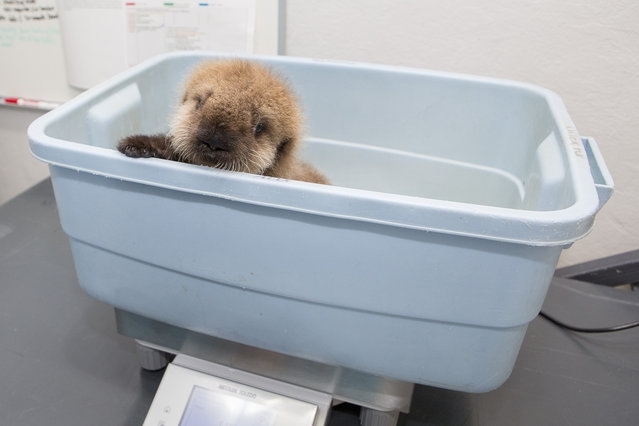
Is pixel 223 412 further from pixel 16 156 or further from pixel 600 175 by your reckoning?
pixel 16 156

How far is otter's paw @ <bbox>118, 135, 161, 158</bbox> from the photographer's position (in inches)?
20.2

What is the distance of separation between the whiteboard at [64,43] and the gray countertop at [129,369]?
0.52 meters

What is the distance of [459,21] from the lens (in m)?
0.99

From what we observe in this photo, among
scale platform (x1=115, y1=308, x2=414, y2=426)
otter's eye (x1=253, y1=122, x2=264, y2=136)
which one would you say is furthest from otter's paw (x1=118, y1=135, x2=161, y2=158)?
scale platform (x1=115, y1=308, x2=414, y2=426)

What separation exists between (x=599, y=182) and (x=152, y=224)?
53 centimetres

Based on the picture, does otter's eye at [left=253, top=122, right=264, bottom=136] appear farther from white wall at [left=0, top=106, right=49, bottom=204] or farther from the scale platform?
white wall at [left=0, top=106, right=49, bottom=204]

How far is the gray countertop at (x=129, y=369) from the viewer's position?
69cm

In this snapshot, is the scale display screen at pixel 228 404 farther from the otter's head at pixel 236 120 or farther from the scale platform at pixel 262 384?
the otter's head at pixel 236 120

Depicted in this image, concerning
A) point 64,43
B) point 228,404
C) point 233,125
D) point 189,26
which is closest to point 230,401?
point 228,404

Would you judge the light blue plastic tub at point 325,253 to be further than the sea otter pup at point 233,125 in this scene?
No

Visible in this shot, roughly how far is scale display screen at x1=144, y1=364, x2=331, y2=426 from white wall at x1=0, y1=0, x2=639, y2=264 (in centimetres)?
78

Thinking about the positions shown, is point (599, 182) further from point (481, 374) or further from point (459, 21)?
point (459, 21)

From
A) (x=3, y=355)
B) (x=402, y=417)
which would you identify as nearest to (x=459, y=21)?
(x=402, y=417)

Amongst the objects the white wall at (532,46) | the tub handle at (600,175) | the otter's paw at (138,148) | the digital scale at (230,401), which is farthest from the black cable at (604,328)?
the otter's paw at (138,148)
